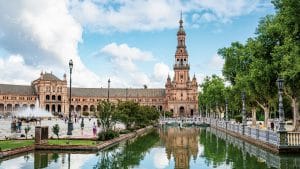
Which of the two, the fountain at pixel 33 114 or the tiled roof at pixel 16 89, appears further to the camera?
the tiled roof at pixel 16 89

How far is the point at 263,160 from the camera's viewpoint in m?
23.1

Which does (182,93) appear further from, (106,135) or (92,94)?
(106,135)

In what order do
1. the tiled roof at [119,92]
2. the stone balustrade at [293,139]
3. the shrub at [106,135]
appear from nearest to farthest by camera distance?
the stone balustrade at [293,139] < the shrub at [106,135] < the tiled roof at [119,92]

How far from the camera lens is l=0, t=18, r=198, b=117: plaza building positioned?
154 metres

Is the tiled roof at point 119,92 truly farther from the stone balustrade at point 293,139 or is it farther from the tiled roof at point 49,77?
the stone balustrade at point 293,139

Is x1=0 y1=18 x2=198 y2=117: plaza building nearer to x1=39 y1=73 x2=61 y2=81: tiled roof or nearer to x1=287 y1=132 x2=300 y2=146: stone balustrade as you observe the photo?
x1=39 y1=73 x2=61 y2=81: tiled roof

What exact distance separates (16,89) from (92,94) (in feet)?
102

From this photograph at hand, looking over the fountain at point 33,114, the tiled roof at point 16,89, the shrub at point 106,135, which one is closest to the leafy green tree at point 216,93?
the fountain at point 33,114

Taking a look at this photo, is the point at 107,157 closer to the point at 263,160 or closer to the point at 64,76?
the point at 263,160

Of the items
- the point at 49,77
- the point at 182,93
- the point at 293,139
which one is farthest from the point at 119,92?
the point at 293,139

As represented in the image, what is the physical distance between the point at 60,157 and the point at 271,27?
20271 millimetres

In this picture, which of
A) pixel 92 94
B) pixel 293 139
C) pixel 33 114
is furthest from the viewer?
pixel 92 94

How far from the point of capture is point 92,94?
579 ft

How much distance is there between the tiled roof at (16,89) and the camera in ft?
524
